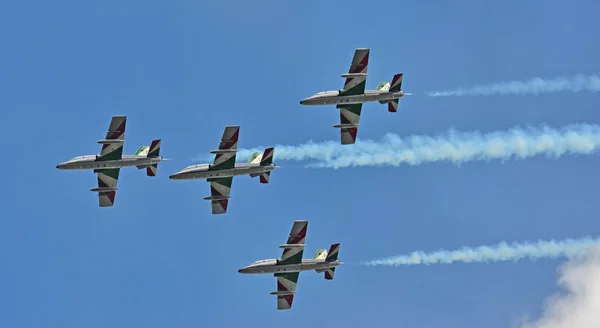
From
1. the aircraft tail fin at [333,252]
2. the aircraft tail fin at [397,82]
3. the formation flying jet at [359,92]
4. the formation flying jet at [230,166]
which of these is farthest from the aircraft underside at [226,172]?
the aircraft tail fin at [397,82]

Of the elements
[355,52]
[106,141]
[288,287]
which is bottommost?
[288,287]

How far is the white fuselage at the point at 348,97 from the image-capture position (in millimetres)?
163500

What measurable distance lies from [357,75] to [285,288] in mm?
24914

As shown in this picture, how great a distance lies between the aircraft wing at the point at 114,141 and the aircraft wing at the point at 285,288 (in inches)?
872

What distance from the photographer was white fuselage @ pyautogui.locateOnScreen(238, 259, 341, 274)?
16275 centimetres

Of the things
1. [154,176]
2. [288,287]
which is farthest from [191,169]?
[288,287]

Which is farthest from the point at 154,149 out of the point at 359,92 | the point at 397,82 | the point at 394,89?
the point at 397,82

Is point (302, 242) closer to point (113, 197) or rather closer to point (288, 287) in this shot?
point (288, 287)

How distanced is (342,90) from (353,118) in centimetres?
573

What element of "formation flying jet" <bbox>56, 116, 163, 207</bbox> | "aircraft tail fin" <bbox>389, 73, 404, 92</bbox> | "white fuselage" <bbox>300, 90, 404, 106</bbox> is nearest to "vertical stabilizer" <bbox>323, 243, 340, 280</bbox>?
"white fuselage" <bbox>300, 90, 404, 106</bbox>

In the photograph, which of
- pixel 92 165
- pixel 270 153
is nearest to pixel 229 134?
pixel 270 153

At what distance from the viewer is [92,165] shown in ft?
541

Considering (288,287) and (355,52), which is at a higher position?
(355,52)

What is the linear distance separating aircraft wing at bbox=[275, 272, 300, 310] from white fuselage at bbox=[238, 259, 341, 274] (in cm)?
241
